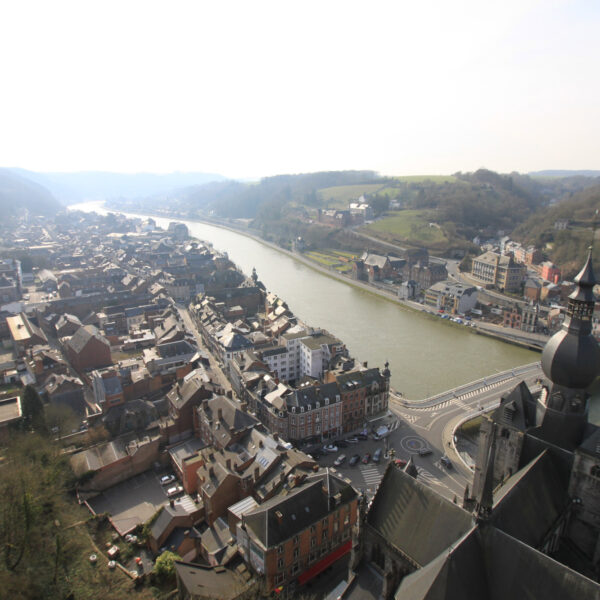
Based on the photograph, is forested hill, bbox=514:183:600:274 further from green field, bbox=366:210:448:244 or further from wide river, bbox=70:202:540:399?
wide river, bbox=70:202:540:399

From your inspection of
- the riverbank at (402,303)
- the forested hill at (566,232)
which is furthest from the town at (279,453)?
the forested hill at (566,232)

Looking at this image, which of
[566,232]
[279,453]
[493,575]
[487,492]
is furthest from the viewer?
[566,232]

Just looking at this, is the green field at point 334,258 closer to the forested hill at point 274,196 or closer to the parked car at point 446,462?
the parked car at point 446,462

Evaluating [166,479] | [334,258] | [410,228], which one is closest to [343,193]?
[410,228]

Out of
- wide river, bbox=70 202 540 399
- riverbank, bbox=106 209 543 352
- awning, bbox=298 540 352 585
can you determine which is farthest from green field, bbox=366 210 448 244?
awning, bbox=298 540 352 585

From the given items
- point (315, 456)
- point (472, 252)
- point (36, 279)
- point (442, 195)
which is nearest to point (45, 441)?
point (315, 456)

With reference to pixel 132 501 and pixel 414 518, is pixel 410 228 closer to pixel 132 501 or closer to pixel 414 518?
pixel 132 501

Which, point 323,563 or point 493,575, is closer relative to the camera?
point 493,575
